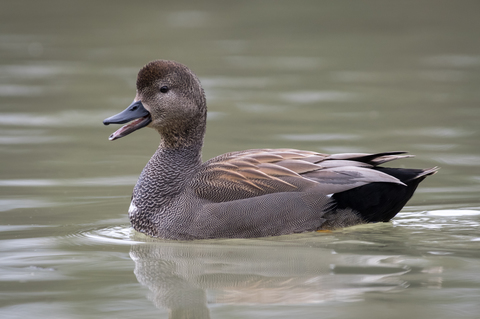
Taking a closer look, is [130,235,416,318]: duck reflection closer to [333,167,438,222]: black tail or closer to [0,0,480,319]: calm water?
[0,0,480,319]: calm water

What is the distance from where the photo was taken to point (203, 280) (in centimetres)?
594

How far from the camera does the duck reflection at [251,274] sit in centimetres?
548

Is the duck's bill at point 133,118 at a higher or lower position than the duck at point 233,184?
higher

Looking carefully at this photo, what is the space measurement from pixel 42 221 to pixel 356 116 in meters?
5.78

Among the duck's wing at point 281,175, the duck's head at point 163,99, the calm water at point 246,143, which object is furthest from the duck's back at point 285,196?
the duck's head at point 163,99

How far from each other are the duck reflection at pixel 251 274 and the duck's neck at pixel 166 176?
504mm

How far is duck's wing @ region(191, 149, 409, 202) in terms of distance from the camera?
6953 millimetres

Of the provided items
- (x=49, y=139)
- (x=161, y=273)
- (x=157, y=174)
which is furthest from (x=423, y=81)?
(x=161, y=273)

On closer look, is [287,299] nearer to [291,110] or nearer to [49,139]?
[49,139]

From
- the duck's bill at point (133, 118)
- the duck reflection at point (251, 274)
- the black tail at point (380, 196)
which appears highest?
the duck's bill at point (133, 118)

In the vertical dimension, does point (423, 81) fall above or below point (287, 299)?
above

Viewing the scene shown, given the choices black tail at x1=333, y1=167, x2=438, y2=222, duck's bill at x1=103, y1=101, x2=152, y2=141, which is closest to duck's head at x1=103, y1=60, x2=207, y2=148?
duck's bill at x1=103, y1=101, x2=152, y2=141

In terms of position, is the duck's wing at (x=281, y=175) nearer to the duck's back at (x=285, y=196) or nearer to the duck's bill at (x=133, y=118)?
the duck's back at (x=285, y=196)

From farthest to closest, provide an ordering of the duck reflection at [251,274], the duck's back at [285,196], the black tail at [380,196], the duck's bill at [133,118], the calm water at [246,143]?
the duck's bill at [133,118] → the black tail at [380,196] → the duck's back at [285,196] → the calm water at [246,143] → the duck reflection at [251,274]
